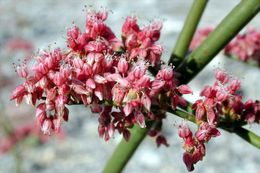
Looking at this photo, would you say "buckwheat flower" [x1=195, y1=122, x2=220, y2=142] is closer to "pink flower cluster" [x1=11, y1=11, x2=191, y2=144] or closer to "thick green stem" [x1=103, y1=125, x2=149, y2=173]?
"pink flower cluster" [x1=11, y1=11, x2=191, y2=144]

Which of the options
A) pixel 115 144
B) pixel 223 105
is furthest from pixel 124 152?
pixel 115 144

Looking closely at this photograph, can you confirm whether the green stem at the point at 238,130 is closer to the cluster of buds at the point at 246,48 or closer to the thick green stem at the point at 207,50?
the thick green stem at the point at 207,50

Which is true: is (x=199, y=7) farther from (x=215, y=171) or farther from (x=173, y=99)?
(x=215, y=171)

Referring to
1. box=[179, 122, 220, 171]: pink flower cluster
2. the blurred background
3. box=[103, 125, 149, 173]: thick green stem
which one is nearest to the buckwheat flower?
box=[179, 122, 220, 171]: pink flower cluster

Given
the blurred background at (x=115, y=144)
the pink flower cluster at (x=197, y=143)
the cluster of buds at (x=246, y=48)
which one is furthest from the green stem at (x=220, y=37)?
the blurred background at (x=115, y=144)

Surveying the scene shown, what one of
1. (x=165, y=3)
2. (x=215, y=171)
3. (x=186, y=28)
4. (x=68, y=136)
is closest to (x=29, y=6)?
(x=165, y=3)

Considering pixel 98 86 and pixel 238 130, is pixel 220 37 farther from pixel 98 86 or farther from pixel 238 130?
pixel 98 86

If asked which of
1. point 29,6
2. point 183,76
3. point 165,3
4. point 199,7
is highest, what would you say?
point 199,7
